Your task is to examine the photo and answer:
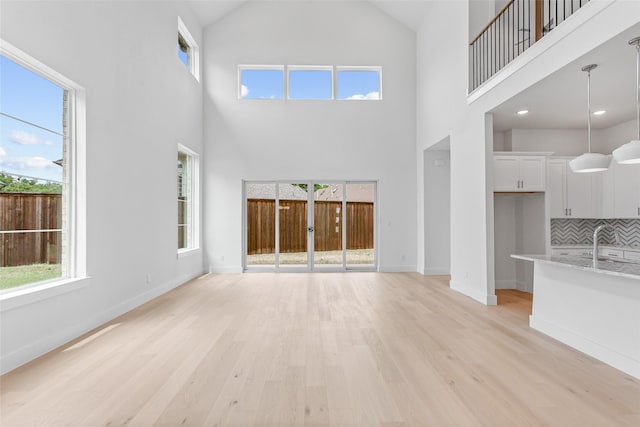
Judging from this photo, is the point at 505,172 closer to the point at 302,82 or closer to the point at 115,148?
the point at 302,82

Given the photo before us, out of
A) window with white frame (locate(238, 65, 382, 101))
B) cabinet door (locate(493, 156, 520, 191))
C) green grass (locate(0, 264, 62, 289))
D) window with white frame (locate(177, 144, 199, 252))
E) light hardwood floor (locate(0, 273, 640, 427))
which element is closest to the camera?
light hardwood floor (locate(0, 273, 640, 427))

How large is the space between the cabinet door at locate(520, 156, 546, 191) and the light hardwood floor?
198 cm

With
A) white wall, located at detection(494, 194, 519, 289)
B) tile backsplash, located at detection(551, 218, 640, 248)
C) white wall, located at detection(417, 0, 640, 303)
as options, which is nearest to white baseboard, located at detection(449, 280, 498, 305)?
white wall, located at detection(417, 0, 640, 303)

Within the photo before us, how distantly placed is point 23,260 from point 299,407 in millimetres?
2736

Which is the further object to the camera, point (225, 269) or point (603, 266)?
point (225, 269)

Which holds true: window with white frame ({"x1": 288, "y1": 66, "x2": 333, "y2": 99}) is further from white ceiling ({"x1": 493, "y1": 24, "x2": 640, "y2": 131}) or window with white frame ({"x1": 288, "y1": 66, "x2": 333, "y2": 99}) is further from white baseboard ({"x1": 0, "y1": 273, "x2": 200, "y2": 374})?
white baseboard ({"x1": 0, "y1": 273, "x2": 200, "y2": 374})

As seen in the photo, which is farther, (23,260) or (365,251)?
(365,251)

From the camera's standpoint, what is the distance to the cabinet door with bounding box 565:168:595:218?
540 cm

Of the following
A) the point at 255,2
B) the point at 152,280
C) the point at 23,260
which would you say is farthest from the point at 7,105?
the point at 255,2

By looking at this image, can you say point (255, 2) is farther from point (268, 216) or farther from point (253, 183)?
point (268, 216)

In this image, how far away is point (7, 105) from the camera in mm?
2826

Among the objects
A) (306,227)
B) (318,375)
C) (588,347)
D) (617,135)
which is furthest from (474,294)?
(306,227)

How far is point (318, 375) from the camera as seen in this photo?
2.58m

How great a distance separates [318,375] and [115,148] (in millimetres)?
3550
